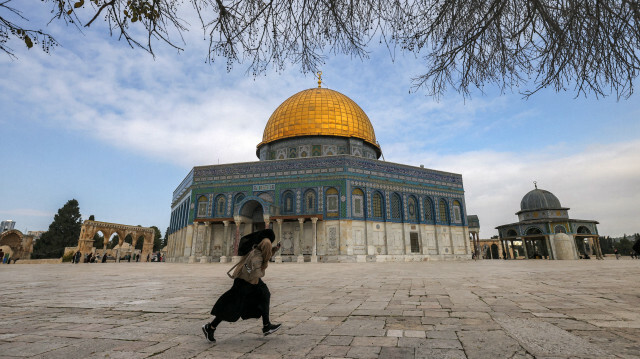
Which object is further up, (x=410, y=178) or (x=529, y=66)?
(x=410, y=178)

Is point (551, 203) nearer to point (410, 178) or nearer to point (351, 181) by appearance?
point (410, 178)

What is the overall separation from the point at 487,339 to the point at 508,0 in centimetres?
A: 378

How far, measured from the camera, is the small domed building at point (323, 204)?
2097cm

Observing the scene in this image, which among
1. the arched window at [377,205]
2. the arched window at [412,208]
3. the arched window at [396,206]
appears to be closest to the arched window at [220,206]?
the arched window at [377,205]

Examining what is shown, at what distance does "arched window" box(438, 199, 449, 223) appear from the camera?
2433 cm

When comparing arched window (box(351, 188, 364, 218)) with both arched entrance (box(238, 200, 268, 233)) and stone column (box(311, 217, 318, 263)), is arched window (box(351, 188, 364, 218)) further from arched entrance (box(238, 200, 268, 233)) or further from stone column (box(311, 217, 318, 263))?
arched entrance (box(238, 200, 268, 233))

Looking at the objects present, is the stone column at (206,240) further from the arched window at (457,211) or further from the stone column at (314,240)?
the arched window at (457,211)

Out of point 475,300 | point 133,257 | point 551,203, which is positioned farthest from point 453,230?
point 133,257

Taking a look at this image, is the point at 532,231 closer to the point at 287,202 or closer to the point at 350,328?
the point at 287,202

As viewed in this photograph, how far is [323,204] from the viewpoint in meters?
21.5

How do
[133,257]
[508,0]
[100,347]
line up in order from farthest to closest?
[133,257] < [508,0] < [100,347]

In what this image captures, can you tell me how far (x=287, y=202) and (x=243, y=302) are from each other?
19725mm

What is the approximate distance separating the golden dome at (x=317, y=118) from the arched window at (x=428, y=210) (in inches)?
268

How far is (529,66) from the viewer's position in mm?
4227
